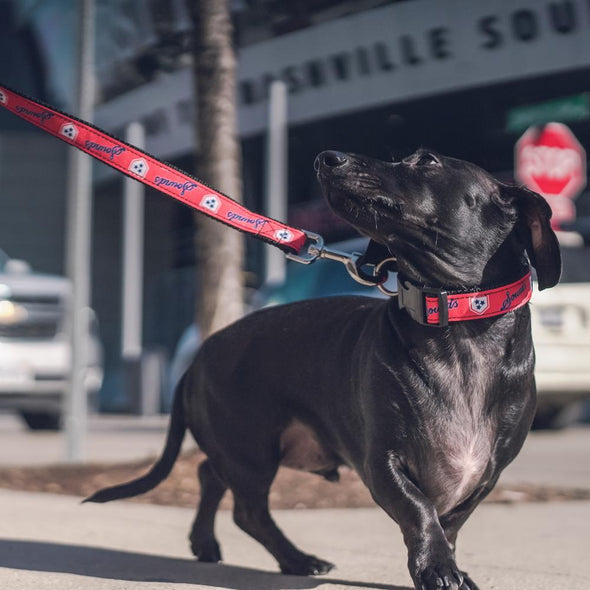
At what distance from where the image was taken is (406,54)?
21.5 meters

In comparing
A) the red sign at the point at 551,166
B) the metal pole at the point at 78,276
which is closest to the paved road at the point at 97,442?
the metal pole at the point at 78,276

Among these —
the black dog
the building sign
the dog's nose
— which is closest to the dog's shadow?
the black dog

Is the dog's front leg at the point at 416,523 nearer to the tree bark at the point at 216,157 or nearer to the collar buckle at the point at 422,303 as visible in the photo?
the collar buckle at the point at 422,303

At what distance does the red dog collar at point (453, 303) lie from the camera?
3.43 metres

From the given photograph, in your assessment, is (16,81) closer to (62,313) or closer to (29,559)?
(62,313)

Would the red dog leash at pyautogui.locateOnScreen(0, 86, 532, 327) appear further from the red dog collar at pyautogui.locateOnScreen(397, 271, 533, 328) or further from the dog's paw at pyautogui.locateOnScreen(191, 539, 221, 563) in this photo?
the dog's paw at pyautogui.locateOnScreen(191, 539, 221, 563)

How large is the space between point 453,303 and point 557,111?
18.0m

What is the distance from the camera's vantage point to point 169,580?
4.00m

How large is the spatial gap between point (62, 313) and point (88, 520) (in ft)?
22.3

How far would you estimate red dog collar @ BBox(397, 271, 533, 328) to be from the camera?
3.43 metres

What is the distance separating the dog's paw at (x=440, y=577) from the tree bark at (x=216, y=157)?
165 inches

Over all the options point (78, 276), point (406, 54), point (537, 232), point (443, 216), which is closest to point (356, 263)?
point (443, 216)

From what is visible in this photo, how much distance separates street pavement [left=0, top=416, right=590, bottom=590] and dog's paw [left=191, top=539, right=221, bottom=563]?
0.22ft

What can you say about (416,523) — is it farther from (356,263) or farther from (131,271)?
(131,271)
